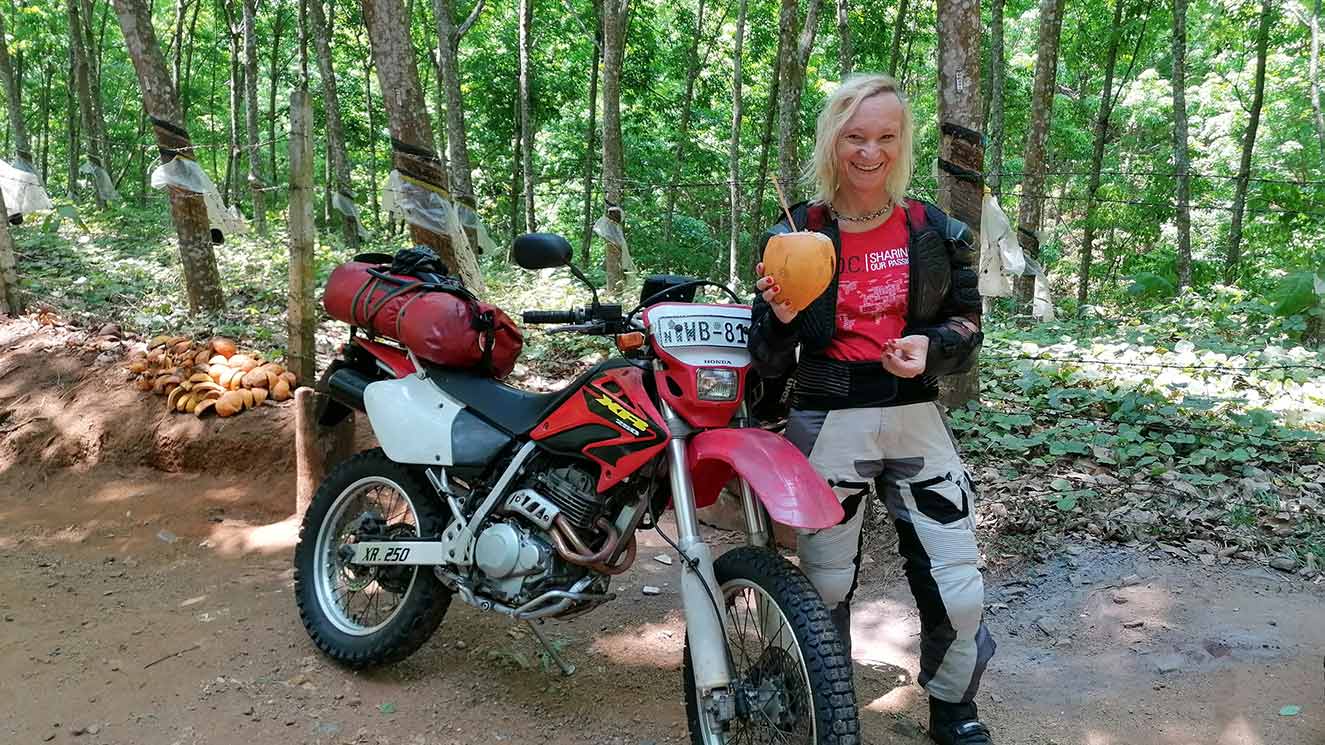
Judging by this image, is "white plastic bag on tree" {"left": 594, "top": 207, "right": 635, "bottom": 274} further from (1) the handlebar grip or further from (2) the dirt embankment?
(1) the handlebar grip

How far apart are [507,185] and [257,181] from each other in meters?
6.01

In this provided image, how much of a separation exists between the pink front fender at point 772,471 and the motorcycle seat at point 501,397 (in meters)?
0.47

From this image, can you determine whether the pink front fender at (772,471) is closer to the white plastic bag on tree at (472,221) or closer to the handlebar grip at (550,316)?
the handlebar grip at (550,316)

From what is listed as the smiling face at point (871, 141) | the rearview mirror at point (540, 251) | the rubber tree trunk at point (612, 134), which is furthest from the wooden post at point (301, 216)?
the rubber tree trunk at point (612, 134)

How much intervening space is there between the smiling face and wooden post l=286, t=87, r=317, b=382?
3266mm

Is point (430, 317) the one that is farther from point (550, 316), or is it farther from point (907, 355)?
point (907, 355)

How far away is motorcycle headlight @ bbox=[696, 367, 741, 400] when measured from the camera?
2.39 m

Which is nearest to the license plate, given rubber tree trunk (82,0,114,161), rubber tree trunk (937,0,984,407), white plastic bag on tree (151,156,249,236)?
rubber tree trunk (937,0,984,407)

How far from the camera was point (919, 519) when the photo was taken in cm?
253

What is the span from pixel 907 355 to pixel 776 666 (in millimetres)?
892

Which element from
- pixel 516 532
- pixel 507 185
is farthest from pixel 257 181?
pixel 516 532

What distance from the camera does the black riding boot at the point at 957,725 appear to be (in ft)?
8.41

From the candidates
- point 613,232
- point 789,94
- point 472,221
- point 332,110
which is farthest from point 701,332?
point 332,110

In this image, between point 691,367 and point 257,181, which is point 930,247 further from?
point 257,181
